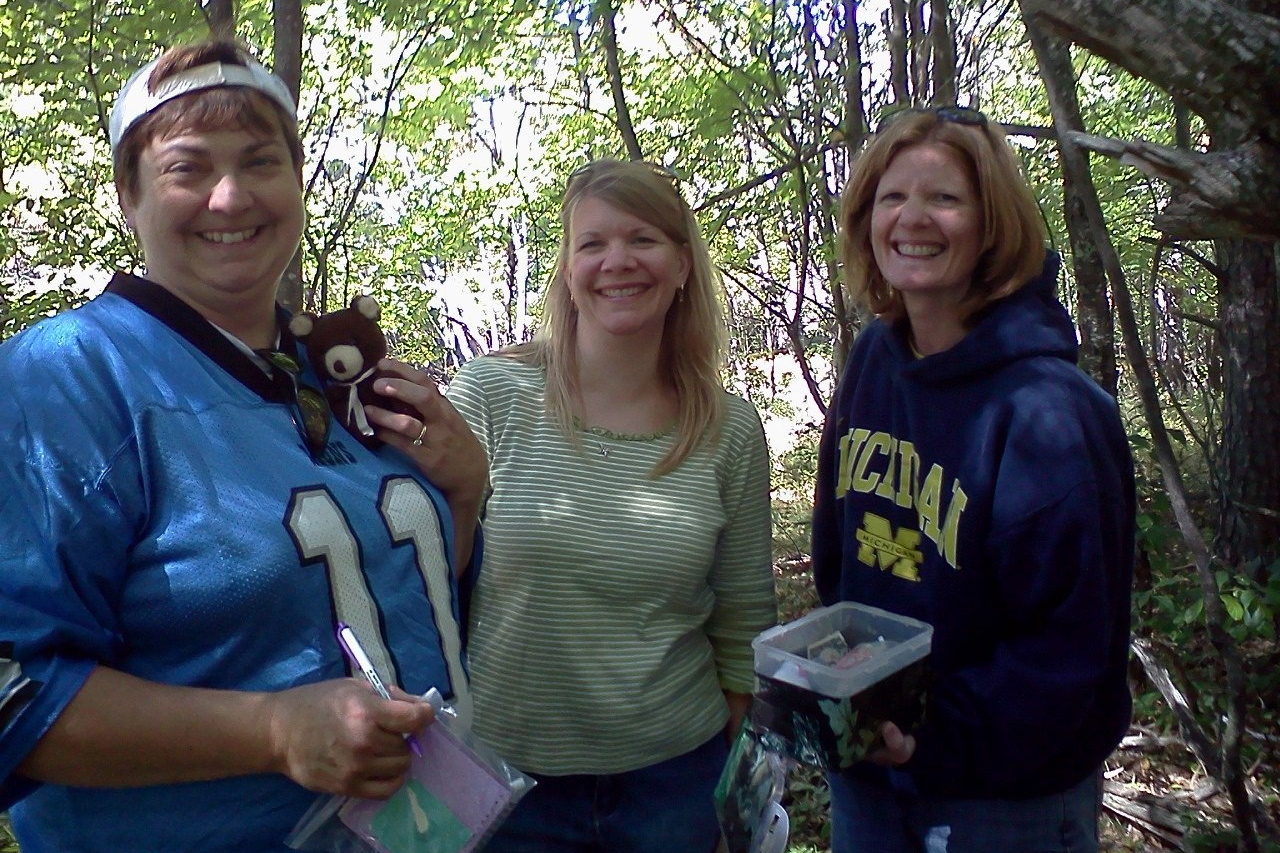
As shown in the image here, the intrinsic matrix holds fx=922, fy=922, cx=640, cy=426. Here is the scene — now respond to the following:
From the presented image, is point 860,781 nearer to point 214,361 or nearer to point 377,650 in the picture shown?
point 377,650

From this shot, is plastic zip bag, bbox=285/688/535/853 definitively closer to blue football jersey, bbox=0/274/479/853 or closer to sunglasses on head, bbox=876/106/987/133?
blue football jersey, bbox=0/274/479/853

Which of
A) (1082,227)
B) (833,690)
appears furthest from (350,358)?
(1082,227)

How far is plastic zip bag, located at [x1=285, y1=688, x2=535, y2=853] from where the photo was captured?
1147 millimetres

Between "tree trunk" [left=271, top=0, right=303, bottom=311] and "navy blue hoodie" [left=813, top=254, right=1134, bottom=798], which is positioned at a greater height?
"tree trunk" [left=271, top=0, right=303, bottom=311]

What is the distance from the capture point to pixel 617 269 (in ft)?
7.10

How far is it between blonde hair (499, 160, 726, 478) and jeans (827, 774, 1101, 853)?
0.84 meters

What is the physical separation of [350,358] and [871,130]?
11.6 feet

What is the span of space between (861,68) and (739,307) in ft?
20.7

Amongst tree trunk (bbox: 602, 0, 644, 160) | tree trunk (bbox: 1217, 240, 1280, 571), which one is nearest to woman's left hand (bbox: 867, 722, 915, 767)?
tree trunk (bbox: 1217, 240, 1280, 571)

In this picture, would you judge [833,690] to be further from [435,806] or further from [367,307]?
[367,307]

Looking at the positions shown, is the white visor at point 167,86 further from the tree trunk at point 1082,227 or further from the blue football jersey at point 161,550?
the tree trunk at point 1082,227

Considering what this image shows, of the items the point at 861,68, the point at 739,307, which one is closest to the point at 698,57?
the point at 861,68

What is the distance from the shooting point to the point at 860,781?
1914 mm

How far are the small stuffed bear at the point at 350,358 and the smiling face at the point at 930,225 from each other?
103cm
